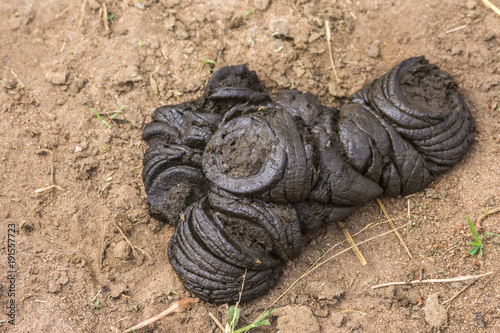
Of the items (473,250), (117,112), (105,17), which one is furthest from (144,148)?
(473,250)

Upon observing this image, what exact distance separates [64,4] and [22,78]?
1.17 m

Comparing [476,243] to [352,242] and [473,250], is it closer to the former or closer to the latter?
[473,250]

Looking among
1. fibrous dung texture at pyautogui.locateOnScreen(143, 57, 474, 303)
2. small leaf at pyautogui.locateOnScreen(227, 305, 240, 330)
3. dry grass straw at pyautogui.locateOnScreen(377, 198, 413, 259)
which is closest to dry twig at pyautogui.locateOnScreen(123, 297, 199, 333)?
fibrous dung texture at pyautogui.locateOnScreen(143, 57, 474, 303)

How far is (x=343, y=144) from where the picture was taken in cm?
372

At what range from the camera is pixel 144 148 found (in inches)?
178

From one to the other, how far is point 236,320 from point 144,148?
7.48ft

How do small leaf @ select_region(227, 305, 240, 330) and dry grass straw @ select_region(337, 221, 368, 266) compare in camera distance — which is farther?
dry grass straw @ select_region(337, 221, 368, 266)

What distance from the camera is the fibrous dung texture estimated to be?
11.6 ft

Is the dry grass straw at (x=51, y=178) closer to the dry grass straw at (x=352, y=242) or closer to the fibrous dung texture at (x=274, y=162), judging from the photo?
the fibrous dung texture at (x=274, y=162)

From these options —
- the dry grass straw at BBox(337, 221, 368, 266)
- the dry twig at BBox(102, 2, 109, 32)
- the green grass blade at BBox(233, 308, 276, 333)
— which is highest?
the dry twig at BBox(102, 2, 109, 32)

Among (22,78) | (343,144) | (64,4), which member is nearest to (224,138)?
(343,144)

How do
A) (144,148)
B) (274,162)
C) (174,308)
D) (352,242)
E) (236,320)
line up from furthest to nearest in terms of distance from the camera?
(144,148) → (352,242) → (174,308) → (236,320) → (274,162)

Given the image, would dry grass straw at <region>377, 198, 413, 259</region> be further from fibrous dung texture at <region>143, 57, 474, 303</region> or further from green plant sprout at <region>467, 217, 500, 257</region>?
green plant sprout at <region>467, 217, 500, 257</region>

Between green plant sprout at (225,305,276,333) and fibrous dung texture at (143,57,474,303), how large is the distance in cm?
13
